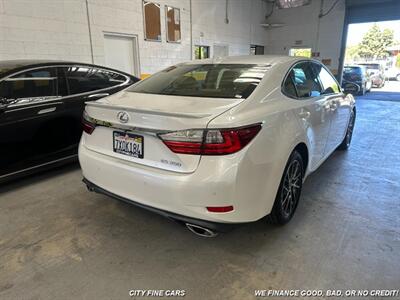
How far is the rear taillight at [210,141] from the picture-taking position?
1530 millimetres

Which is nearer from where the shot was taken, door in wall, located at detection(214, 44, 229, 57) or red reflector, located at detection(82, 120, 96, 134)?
red reflector, located at detection(82, 120, 96, 134)

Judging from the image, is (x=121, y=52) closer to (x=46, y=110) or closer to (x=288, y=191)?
(x=46, y=110)

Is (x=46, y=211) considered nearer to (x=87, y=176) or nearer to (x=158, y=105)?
(x=87, y=176)

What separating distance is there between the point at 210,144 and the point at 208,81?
836mm

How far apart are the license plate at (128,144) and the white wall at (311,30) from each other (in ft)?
39.3

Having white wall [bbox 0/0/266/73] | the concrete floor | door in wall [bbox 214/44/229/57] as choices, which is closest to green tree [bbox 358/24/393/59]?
door in wall [bbox 214/44/229/57]

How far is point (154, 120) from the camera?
5.42 ft

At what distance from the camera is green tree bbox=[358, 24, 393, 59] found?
29.8 metres

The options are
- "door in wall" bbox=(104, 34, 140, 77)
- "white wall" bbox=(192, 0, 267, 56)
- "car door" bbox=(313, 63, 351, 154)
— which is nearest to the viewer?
"car door" bbox=(313, 63, 351, 154)

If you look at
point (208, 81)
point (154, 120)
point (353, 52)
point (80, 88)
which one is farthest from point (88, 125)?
point (353, 52)

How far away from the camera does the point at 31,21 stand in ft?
16.5

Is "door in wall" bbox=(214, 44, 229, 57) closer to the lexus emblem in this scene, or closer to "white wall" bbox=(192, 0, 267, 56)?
"white wall" bbox=(192, 0, 267, 56)

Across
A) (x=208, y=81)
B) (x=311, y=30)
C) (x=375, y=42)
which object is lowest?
(x=208, y=81)

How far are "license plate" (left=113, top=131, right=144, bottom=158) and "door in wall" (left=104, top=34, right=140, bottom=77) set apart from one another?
529 centimetres
